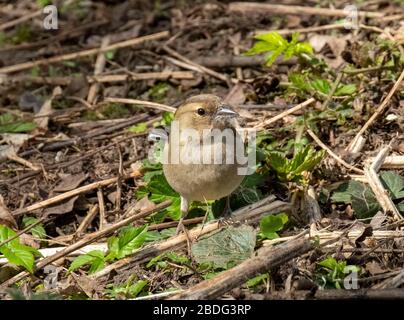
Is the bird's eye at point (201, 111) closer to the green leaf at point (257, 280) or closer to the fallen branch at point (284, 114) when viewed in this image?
the fallen branch at point (284, 114)

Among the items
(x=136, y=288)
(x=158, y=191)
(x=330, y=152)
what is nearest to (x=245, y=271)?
(x=136, y=288)

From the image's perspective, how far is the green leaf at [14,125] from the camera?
645 cm

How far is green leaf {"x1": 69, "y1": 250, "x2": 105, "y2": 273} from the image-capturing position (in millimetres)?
4570

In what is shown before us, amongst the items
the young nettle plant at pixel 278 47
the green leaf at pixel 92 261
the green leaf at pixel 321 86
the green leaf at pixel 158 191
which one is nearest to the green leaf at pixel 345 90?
the green leaf at pixel 321 86

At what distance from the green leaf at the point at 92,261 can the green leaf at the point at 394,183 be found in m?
1.99

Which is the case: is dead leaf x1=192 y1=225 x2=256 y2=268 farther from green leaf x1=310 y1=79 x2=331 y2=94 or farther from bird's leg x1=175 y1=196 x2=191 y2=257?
green leaf x1=310 y1=79 x2=331 y2=94

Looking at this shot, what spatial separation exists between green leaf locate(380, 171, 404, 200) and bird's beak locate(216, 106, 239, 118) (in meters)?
1.13

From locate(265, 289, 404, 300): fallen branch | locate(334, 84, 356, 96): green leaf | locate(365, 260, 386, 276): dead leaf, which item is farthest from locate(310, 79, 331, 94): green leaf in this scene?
locate(265, 289, 404, 300): fallen branch

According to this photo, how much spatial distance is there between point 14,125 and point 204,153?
7.83 feet

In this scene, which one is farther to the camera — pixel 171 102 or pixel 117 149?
pixel 171 102

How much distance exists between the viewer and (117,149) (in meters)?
6.09

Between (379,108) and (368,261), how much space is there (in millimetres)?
1732
